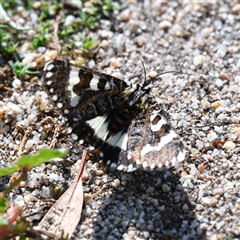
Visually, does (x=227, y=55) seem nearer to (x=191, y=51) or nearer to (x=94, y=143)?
(x=191, y=51)

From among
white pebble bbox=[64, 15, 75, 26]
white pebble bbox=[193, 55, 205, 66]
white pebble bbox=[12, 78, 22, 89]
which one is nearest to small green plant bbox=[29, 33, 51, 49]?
white pebble bbox=[64, 15, 75, 26]

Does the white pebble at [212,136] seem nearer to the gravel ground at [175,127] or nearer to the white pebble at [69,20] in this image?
the gravel ground at [175,127]

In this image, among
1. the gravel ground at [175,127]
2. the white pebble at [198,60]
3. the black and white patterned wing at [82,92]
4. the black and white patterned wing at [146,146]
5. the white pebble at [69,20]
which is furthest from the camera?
the white pebble at [69,20]

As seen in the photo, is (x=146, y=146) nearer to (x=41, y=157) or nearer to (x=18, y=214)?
(x=41, y=157)

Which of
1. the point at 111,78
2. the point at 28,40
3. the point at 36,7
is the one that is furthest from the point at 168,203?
the point at 36,7

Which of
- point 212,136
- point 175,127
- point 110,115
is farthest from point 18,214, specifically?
point 212,136

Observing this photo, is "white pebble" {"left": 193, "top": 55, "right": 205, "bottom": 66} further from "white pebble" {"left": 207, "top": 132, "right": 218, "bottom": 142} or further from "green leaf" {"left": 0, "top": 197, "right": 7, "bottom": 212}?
"green leaf" {"left": 0, "top": 197, "right": 7, "bottom": 212}

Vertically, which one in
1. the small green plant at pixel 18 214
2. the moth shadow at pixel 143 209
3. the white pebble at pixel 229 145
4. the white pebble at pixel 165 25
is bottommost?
the small green plant at pixel 18 214

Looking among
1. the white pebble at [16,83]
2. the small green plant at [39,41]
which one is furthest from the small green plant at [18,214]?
the small green plant at [39,41]
